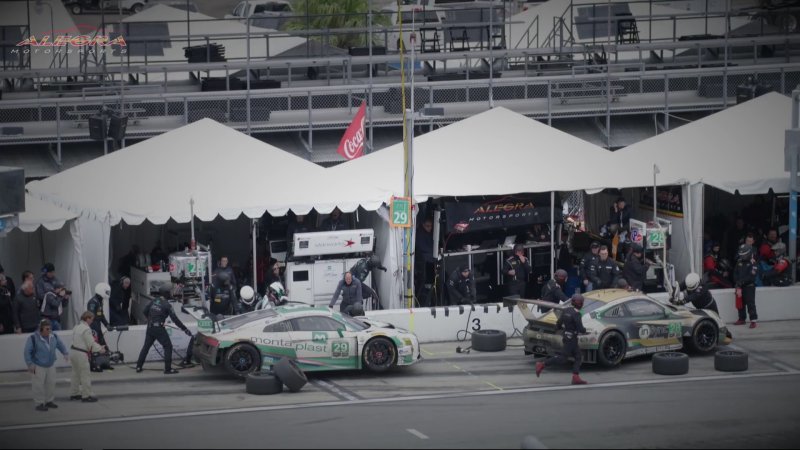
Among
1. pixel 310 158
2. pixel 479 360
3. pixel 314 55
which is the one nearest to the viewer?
pixel 479 360

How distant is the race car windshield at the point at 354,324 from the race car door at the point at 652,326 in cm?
447

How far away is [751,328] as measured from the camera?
2478 cm

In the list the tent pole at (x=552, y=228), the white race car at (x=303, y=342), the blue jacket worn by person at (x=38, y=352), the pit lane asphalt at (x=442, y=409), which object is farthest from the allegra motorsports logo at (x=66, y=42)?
the blue jacket worn by person at (x=38, y=352)

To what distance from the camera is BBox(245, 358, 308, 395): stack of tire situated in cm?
1994

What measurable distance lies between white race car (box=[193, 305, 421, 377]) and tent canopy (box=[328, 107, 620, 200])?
4146 mm

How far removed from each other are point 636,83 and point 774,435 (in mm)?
18398

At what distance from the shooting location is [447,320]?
2392cm

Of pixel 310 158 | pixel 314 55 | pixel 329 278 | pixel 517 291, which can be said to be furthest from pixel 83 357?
pixel 314 55

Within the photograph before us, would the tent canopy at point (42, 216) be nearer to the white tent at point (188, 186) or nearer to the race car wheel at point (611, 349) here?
the white tent at point (188, 186)

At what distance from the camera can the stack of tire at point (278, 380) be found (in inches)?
785

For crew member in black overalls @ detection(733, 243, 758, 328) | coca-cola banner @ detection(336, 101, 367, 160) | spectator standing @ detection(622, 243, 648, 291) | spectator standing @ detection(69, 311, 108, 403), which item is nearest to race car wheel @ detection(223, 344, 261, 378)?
spectator standing @ detection(69, 311, 108, 403)

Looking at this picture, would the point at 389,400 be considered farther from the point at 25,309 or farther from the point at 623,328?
the point at 25,309

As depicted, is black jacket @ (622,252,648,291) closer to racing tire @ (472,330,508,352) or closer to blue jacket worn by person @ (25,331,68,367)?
racing tire @ (472,330,508,352)

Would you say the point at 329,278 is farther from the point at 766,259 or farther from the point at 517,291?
the point at 766,259
